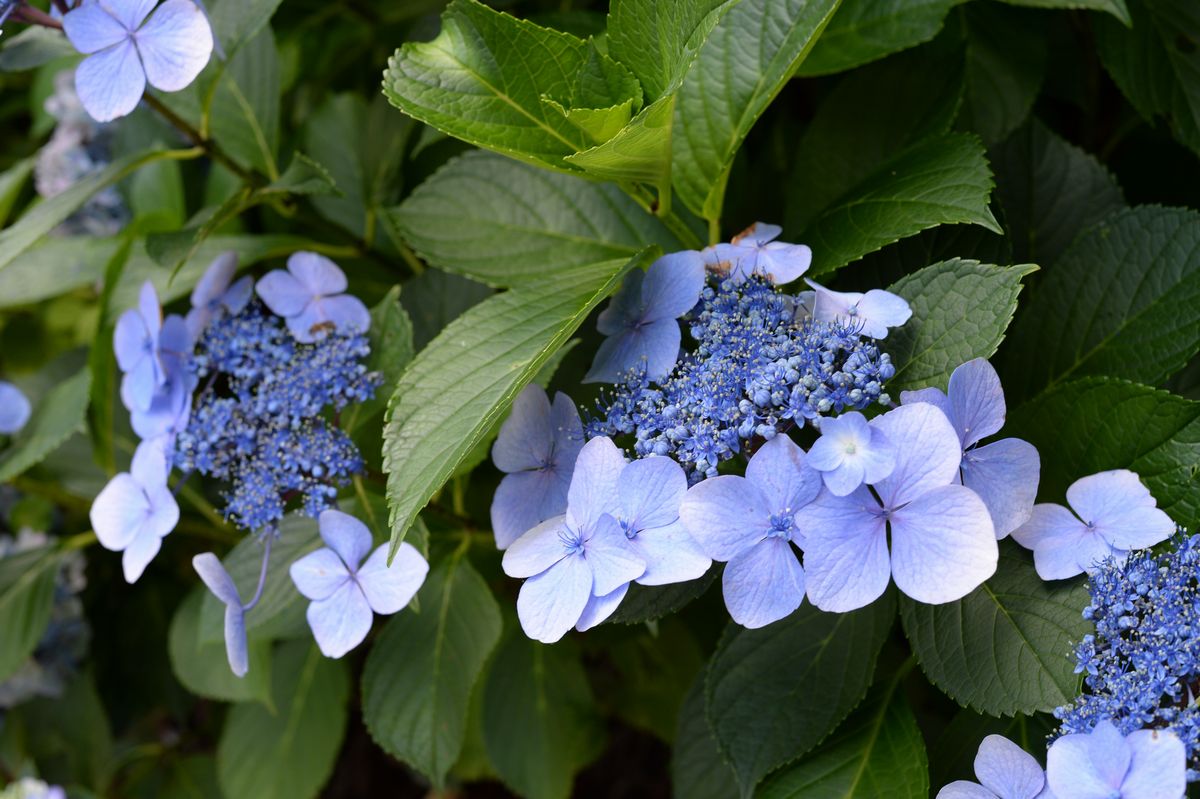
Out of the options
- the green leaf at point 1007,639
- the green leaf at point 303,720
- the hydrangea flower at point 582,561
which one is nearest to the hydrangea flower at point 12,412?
the green leaf at point 303,720

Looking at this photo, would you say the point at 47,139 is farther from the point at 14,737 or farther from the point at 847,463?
the point at 847,463

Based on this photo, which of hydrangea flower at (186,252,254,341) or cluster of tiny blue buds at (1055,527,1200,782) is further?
hydrangea flower at (186,252,254,341)

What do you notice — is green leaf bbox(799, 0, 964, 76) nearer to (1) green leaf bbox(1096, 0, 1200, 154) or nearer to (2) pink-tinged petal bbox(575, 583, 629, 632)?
(1) green leaf bbox(1096, 0, 1200, 154)

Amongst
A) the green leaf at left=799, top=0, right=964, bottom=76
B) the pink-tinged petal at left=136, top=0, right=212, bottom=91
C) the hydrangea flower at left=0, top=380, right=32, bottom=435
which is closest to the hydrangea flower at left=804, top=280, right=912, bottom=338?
the green leaf at left=799, top=0, right=964, bottom=76

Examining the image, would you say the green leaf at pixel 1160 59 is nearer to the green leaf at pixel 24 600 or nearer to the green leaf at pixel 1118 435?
the green leaf at pixel 1118 435

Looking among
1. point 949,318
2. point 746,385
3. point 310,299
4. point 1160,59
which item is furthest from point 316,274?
point 1160,59
